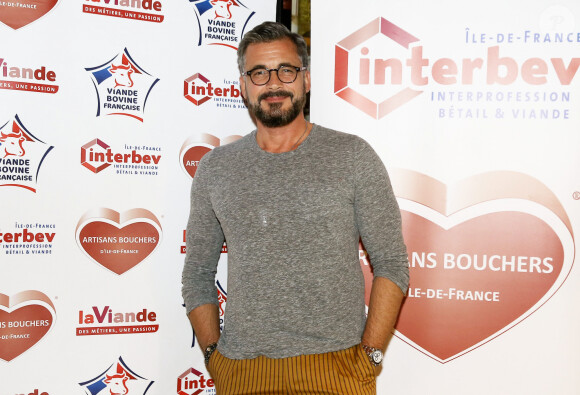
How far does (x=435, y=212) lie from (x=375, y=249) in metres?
0.52

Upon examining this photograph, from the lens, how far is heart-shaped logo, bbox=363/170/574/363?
Result: 7.17 feet

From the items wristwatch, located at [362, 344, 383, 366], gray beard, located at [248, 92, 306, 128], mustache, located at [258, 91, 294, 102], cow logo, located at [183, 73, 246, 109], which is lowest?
wristwatch, located at [362, 344, 383, 366]

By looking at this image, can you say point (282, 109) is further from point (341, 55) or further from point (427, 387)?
point (427, 387)

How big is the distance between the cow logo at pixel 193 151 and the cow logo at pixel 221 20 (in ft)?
1.41

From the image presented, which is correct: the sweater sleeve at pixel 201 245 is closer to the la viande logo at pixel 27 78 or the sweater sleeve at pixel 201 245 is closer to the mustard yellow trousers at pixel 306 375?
the mustard yellow trousers at pixel 306 375

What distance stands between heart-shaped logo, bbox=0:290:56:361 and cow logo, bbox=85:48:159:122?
838 mm

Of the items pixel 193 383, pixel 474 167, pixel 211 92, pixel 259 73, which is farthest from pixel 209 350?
pixel 474 167

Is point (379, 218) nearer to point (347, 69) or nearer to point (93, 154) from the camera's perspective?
point (347, 69)

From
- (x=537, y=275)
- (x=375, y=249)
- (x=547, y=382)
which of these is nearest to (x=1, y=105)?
(x=375, y=249)

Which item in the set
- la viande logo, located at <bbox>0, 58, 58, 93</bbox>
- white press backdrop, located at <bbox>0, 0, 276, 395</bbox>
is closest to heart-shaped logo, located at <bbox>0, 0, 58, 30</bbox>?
white press backdrop, located at <bbox>0, 0, 276, 395</bbox>

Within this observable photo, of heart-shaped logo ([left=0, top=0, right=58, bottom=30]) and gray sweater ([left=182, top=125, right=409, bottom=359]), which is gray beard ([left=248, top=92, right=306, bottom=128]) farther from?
heart-shaped logo ([left=0, top=0, right=58, bottom=30])

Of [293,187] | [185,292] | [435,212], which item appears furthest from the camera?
[435,212]

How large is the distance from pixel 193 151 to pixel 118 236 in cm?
50

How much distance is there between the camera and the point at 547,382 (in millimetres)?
2176
